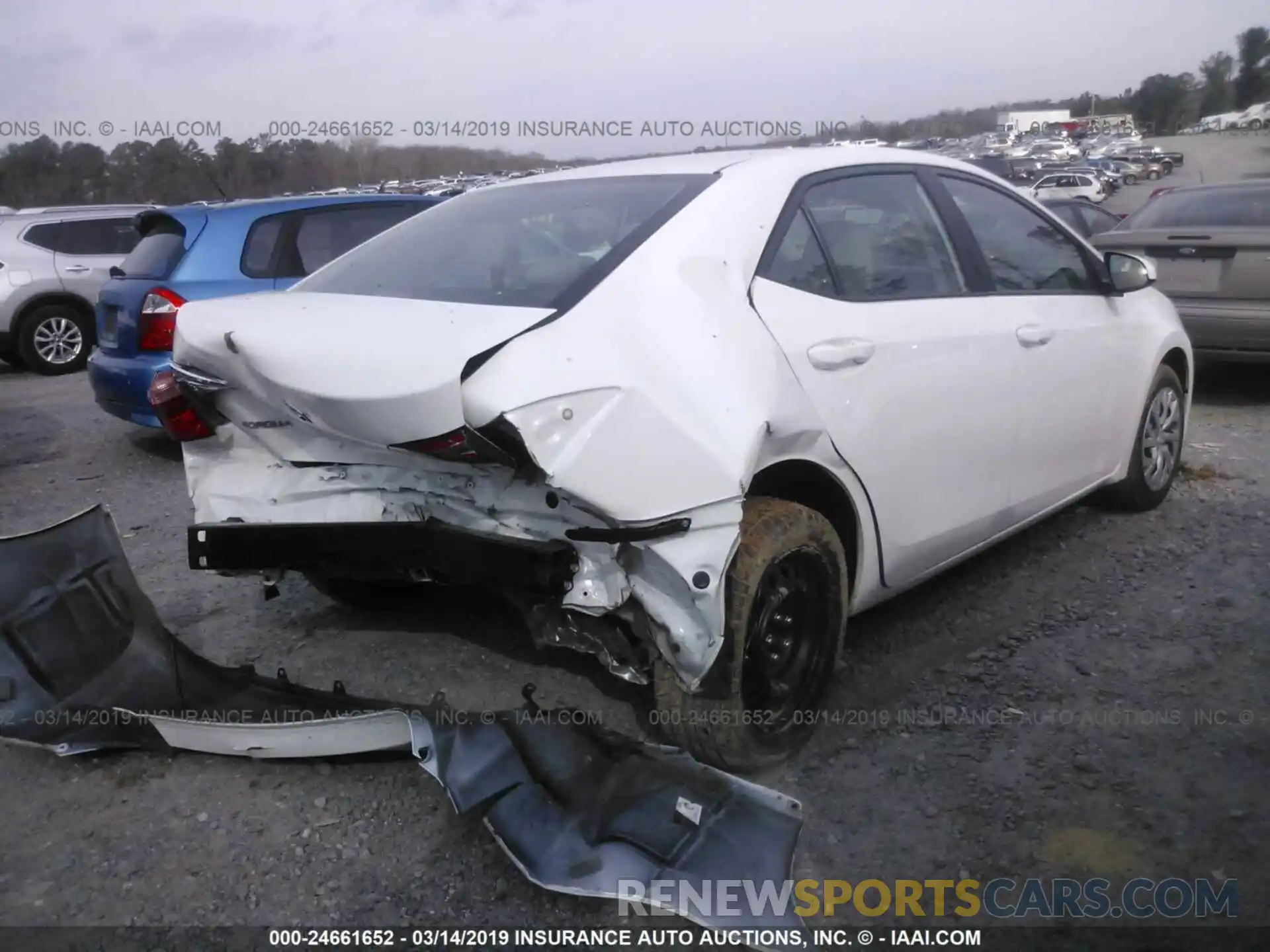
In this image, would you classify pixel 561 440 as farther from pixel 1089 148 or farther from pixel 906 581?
pixel 1089 148

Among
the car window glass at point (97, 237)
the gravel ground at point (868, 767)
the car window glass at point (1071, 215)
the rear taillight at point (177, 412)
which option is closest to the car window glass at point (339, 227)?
the gravel ground at point (868, 767)

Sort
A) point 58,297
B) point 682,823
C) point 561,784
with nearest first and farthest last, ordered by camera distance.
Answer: point 682,823
point 561,784
point 58,297

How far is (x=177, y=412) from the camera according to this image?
9.96ft

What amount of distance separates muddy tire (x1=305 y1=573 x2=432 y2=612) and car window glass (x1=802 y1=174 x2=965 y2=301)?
1.85 metres

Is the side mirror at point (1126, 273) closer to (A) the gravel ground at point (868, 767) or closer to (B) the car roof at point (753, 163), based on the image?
(B) the car roof at point (753, 163)

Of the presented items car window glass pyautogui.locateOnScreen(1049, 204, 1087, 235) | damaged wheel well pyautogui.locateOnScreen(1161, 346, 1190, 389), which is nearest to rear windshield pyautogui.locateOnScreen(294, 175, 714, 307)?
damaged wheel well pyautogui.locateOnScreen(1161, 346, 1190, 389)

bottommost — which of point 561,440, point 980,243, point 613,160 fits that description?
point 561,440

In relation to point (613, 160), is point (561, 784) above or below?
below

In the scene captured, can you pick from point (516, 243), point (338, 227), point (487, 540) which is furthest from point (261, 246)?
point (487, 540)

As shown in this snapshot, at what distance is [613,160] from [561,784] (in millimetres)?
2278

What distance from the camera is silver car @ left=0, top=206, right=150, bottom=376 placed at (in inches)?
419

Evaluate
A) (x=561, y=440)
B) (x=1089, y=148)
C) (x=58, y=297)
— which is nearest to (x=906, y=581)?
(x=561, y=440)

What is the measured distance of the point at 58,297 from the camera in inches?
427

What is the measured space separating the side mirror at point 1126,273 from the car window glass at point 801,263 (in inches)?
71.9
